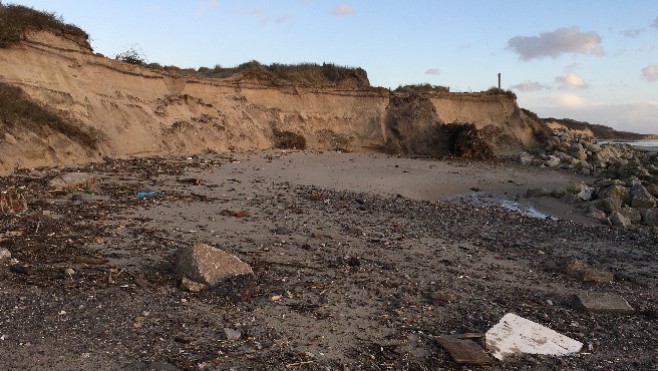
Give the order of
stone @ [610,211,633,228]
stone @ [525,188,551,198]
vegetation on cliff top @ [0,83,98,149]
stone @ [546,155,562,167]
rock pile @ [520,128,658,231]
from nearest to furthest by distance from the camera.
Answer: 1. stone @ [610,211,633,228]
2. rock pile @ [520,128,658,231]
3. vegetation on cliff top @ [0,83,98,149]
4. stone @ [525,188,551,198]
5. stone @ [546,155,562,167]

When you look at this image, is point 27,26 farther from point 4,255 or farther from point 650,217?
point 650,217

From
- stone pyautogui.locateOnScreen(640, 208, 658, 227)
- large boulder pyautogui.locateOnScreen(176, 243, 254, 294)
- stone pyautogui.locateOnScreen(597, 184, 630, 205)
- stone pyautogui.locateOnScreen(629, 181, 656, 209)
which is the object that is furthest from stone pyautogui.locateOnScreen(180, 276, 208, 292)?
stone pyautogui.locateOnScreen(629, 181, 656, 209)

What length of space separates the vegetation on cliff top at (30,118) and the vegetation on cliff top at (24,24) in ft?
5.45

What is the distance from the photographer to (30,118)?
1302 centimetres

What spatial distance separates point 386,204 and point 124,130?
8.58m

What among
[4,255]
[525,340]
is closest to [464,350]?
[525,340]

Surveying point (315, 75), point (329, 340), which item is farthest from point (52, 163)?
point (315, 75)

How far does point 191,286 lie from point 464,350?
2418 mm

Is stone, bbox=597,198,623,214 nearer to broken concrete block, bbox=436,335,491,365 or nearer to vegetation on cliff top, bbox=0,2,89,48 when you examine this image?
broken concrete block, bbox=436,335,491,365

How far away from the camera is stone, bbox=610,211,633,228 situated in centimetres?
1117

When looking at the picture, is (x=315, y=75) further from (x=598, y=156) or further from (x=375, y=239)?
(x=375, y=239)

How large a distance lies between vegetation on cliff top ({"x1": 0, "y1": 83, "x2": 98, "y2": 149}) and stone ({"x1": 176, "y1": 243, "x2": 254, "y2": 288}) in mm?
8542

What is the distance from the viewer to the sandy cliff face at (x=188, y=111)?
1430 centimetres

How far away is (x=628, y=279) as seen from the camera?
704cm
